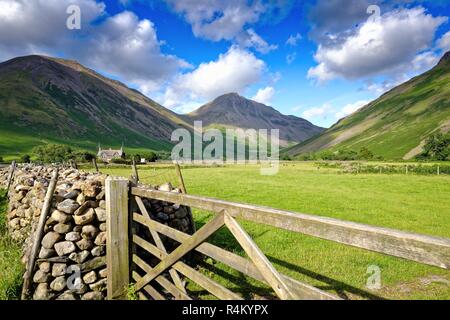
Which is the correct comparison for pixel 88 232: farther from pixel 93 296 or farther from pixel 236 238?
pixel 236 238

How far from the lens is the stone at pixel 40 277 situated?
6.43 m

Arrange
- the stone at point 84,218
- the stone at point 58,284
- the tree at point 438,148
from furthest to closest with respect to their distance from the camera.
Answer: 1. the tree at point 438,148
2. the stone at point 84,218
3. the stone at point 58,284

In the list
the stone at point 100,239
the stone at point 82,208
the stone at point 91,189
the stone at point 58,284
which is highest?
the stone at point 91,189

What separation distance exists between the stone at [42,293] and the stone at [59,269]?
0.97 feet

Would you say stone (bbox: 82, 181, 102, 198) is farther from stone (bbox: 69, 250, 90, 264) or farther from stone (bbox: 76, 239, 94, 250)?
stone (bbox: 69, 250, 90, 264)

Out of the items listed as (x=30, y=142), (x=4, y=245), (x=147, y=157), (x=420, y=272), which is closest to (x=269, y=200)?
(x=420, y=272)

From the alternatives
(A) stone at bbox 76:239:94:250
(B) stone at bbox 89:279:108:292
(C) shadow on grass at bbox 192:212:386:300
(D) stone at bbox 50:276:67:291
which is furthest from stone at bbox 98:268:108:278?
(C) shadow on grass at bbox 192:212:386:300

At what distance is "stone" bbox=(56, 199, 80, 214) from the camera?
22.3 feet

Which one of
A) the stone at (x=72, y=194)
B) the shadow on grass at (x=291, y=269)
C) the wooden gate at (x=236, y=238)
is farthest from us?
the shadow on grass at (x=291, y=269)

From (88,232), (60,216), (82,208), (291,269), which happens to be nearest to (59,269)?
(88,232)

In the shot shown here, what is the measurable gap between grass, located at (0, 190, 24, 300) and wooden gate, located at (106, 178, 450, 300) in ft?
6.86

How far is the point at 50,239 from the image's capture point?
6.62 meters

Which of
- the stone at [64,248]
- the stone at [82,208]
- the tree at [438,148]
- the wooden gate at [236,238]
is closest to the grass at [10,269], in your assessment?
the stone at [64,248]

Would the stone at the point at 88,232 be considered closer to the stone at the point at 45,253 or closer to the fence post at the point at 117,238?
the fence post at the point at 117,238
